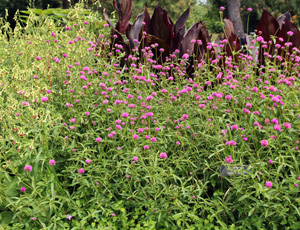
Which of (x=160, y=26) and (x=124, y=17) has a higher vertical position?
(x=124, y=17)

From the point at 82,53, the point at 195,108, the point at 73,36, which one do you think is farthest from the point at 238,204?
the point at 73,36

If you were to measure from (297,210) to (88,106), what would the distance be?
1.95 metres

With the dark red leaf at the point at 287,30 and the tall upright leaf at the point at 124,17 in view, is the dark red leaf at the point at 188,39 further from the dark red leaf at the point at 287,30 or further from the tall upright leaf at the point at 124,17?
the dark red leaf at the point at 287,30

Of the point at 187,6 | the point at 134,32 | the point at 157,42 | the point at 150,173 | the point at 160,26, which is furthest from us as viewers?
the point at 187,6

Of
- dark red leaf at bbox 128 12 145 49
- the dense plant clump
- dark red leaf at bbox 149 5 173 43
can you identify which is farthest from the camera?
dark red leaf at bbox 128 12 145 49

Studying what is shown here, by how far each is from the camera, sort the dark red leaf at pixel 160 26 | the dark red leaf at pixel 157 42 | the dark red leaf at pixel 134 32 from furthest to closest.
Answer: the dark red leaf at pixel 134 32 < the dark red leaf at pixel 160 26 < the dark red leaf at pixel 157 42

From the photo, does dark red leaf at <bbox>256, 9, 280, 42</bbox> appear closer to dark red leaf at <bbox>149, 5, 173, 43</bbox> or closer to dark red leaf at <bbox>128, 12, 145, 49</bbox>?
dark red leaf at <bbox>149, 5, 173, 43</bbox>

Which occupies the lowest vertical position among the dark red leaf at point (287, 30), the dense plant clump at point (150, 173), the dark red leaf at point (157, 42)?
the dense plant clump at point (150, 173)

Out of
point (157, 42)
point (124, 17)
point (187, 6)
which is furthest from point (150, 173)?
point (187, 6)

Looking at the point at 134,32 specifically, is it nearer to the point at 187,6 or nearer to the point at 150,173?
the point at 150,173

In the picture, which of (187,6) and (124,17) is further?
(187,6)

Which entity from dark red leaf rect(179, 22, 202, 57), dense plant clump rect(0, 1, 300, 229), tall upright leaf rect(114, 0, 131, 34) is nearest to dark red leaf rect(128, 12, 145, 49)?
tall upright leaf rect(114, 0, 131, 34)

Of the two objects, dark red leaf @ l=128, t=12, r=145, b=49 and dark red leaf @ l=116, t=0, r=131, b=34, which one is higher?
dark red leaf @ l=116, t=0, r=131, b=34

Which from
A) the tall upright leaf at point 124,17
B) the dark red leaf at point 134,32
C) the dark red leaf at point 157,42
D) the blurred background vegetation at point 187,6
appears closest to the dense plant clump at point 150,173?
the dark red leaf at point 157,42
